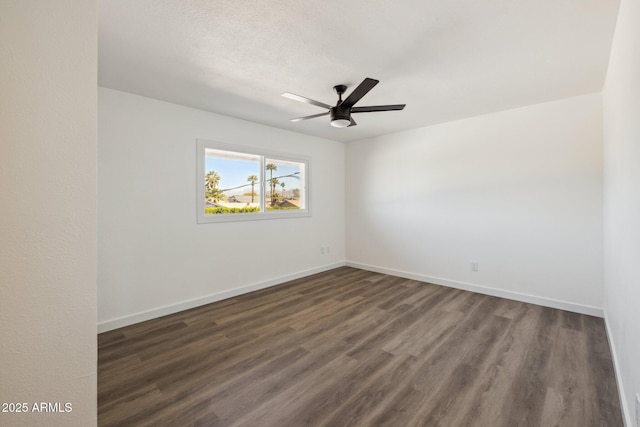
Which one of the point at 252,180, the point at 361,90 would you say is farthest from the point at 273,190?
the point at 361,90

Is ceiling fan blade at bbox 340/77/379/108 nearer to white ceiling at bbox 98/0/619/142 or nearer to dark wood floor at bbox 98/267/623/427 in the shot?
white ceiling at bbox 98/0/619/142

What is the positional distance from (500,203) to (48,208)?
4.35m

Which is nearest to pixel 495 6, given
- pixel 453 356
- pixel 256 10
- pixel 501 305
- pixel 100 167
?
pixel 256 10

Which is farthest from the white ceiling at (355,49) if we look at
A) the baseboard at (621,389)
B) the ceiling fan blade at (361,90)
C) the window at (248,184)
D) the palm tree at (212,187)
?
the baseboard at (621,389)

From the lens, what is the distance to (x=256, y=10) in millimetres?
1715

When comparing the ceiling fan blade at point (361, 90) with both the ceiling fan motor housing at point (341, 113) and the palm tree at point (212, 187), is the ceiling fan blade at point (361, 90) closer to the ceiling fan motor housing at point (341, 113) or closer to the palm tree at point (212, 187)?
the ceiling fan motor housing at point (341, 113)

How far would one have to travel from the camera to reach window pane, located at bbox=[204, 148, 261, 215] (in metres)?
3.70

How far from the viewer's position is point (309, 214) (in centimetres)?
488

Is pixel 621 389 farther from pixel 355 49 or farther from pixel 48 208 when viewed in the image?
pixel 48 208

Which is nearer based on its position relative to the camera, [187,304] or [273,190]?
[187,304]

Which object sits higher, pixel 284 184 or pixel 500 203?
pixel 284 184

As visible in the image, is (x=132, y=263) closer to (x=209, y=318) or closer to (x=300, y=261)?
(x=209, y=318)

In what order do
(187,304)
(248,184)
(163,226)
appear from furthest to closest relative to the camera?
(248,184) → (187,304) → (163,226)

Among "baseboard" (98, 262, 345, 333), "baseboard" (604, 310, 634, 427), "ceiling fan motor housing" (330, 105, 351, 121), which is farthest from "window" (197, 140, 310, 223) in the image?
"baseboard" (604, 310, 634, 427)
